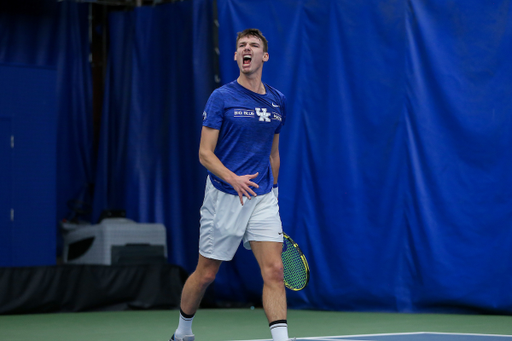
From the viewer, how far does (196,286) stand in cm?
388

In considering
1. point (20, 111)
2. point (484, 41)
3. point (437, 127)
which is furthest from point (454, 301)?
point (20, 111)

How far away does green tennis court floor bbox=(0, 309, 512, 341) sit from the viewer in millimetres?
4855

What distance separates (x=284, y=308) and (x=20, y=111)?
4993 millimetres

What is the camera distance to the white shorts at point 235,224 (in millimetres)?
3766

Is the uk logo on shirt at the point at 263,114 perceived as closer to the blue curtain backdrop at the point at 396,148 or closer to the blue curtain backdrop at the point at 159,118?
the blue curtain backdrop at the point at 396,148

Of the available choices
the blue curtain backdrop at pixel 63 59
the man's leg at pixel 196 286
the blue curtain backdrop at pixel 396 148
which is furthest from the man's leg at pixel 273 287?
the blue curtain backdrop at pixel 63 59

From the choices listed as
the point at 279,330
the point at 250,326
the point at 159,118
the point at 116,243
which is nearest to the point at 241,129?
the point at 279,330

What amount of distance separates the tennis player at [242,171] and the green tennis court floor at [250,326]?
1.04 m

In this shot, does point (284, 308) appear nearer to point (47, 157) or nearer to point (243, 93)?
point (243, 93)

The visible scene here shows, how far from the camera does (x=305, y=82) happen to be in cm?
692

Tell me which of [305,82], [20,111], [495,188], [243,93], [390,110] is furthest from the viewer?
[20,111]

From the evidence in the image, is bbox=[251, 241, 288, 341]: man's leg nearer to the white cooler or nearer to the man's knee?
the man's knee

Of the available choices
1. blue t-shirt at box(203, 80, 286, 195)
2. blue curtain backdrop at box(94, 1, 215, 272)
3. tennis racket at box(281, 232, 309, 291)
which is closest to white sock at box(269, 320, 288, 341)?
tennis racket at box(281, 232, 309, 291)

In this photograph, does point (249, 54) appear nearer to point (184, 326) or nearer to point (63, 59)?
point (184, 326)
